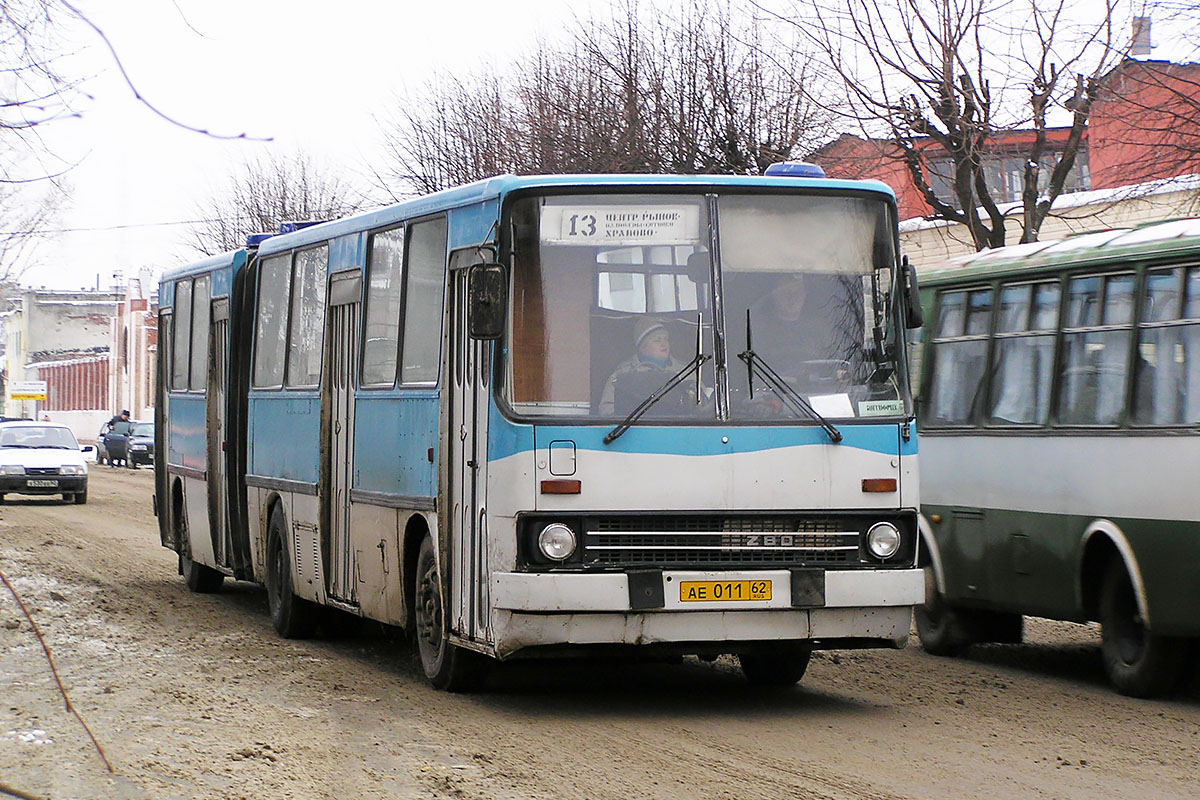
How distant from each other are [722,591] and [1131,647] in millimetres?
3093

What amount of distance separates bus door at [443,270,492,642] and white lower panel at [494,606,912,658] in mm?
251

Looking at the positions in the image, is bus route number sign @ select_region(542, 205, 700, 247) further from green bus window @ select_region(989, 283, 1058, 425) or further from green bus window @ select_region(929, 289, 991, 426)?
green bus window @ select_region(929, 289, 991, 426)

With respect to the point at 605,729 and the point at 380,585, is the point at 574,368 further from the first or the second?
the point at 380,585

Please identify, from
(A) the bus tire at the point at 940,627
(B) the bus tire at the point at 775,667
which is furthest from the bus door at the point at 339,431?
(A) the bus tire at the point at 940,627

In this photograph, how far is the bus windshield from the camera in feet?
32.8

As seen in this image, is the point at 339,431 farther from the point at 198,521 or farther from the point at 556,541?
the point at 198,521

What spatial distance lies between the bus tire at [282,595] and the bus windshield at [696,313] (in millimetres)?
5026

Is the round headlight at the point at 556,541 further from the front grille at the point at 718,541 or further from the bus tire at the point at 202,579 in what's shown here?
the bus tire at the point at 202,579

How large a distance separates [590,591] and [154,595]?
9256 mm

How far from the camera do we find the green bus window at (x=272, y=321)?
15.1 metres

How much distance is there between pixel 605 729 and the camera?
966 centimetres

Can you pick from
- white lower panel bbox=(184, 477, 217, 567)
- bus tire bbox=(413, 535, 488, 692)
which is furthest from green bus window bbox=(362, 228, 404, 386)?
white lower panel bbox=(184, 477, 217, 567)

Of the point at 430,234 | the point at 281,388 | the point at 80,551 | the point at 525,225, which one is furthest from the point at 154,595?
the point at 525,225

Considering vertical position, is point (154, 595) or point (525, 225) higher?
point (525, 225)
